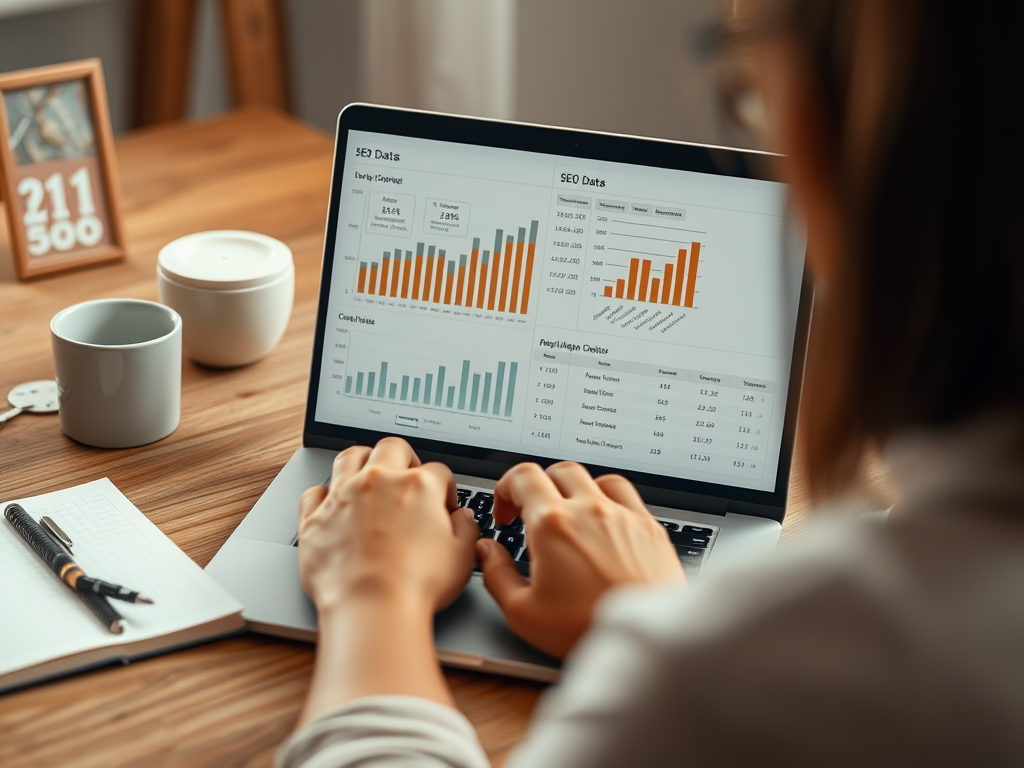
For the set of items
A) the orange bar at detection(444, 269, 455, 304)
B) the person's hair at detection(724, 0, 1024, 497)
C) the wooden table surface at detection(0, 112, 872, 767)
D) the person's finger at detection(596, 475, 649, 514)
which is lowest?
the wooden table surface at detection(0, 112, 872, 767)

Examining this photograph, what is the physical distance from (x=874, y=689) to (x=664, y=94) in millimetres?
1851

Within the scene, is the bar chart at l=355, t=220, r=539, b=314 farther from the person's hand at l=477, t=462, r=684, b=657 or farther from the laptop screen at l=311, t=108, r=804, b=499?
the person's hand at l=477, t=462, r=684, b=657

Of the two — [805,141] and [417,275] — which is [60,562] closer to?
[417,275]

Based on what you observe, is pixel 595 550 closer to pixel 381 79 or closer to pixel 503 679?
pixel 503 679

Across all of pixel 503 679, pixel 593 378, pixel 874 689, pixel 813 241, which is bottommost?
pixel 503 679

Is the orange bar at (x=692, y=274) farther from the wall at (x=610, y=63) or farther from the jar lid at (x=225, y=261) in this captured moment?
the wall at (x=610, y=63)

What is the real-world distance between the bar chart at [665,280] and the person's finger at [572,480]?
0.51 feet

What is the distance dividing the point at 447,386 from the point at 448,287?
78mm

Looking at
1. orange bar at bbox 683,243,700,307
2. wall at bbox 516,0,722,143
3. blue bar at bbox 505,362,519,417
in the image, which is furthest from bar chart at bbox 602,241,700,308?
wall at bbox 516,0,722,143

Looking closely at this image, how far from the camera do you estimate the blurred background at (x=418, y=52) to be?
1.94 m

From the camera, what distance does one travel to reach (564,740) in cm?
44

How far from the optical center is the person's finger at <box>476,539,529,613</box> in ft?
2.36

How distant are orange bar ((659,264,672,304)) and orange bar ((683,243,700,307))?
0.04ft

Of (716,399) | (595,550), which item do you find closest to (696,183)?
(716,399)
